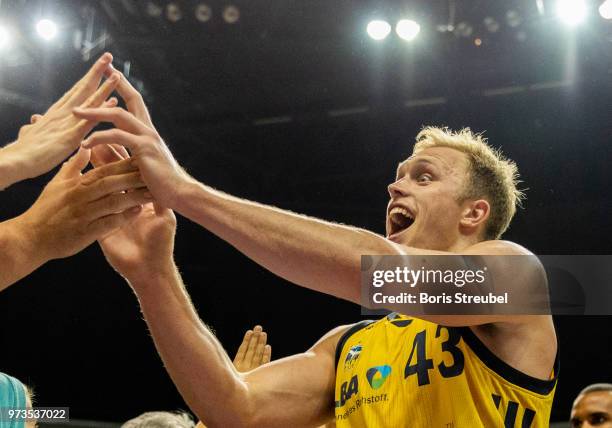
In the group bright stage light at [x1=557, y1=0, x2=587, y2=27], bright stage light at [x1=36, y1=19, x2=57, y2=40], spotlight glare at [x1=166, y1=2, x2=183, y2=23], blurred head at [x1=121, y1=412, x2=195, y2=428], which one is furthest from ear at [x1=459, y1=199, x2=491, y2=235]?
bright stage light at [x1=36, y1=19, x2=57, y2=40]

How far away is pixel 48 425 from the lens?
521 cm

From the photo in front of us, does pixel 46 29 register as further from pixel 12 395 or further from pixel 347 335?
pixel 347 335

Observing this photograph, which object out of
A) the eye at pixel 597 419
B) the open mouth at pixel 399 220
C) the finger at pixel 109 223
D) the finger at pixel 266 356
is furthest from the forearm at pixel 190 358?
the eye at pixel 597 419

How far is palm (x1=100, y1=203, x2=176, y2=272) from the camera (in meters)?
1.76

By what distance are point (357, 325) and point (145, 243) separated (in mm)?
678

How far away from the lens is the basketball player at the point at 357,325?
137 cm

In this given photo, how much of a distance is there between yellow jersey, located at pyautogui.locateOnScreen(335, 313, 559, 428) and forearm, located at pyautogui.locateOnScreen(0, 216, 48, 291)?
0.86 metres

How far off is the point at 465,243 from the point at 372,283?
69 cm

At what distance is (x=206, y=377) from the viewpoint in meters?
1.73

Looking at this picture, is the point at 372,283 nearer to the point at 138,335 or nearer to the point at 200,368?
the point at 200,368

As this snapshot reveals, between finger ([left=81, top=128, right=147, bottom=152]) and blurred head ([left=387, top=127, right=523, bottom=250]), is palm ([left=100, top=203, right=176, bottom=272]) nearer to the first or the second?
finger ([left=81, top=128, right=147, bottom=152])

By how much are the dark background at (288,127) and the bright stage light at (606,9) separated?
0.24 ft

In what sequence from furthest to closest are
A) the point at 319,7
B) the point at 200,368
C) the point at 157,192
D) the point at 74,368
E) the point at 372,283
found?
1. the point at 74,368
2. the point at 319,7
3. the point at 200,368
4. the point at 157,192
5. the point at 372,283

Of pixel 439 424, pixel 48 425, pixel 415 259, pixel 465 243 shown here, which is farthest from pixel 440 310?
pixel 48 425
